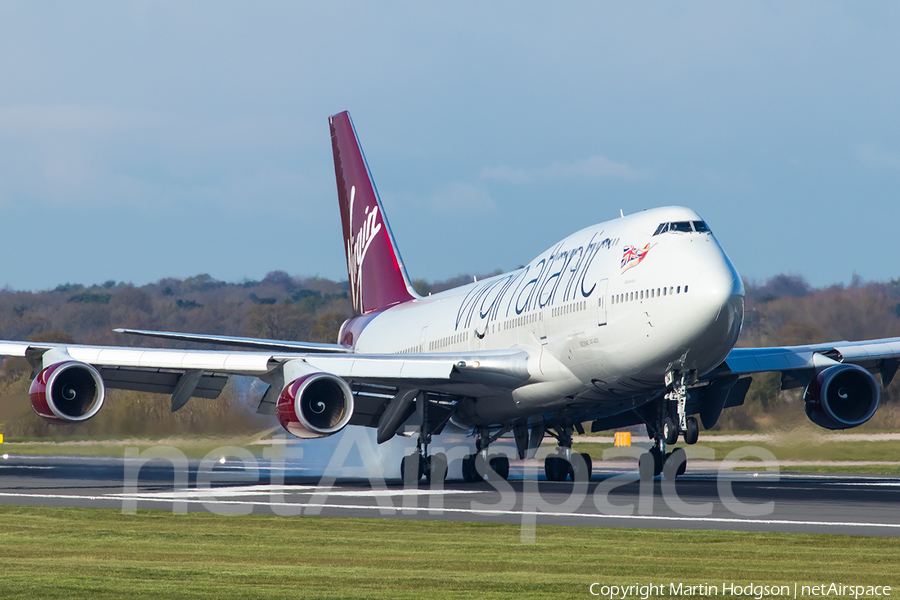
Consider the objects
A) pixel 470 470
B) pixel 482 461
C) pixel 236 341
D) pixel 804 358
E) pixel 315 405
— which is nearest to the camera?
pixel 315 405

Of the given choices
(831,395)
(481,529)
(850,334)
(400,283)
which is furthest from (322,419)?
(850,334)

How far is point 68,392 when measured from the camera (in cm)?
2625

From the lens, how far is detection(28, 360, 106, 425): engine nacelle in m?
26.0

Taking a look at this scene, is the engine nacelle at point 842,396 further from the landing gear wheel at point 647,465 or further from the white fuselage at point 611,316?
the white fuselage at point 611,316

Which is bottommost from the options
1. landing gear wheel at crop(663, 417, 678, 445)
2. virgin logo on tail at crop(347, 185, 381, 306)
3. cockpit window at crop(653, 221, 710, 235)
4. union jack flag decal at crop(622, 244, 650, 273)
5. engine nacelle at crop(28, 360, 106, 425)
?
landing gear wheel at crop(663, 417, 678, 445)

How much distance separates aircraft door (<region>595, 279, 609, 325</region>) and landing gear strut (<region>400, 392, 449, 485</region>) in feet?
20.5

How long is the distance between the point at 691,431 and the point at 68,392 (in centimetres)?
1419

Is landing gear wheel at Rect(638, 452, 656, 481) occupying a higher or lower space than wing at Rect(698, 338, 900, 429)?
lower

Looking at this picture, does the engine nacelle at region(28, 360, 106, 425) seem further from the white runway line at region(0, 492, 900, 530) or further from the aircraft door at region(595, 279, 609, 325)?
the aircraft door at region(595, 279, 609, 325)

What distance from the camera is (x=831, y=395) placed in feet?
90.6

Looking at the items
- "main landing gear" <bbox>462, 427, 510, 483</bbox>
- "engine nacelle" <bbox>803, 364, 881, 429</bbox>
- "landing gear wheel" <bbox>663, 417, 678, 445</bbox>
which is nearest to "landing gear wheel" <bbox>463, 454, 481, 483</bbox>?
"main landing gear" <bbox>462, 427, 510, 483</bbox>

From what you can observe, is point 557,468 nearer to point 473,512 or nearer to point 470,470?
point 470,470

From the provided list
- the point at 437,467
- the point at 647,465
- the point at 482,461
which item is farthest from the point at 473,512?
the point at 482,461

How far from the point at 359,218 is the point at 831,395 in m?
21.1
